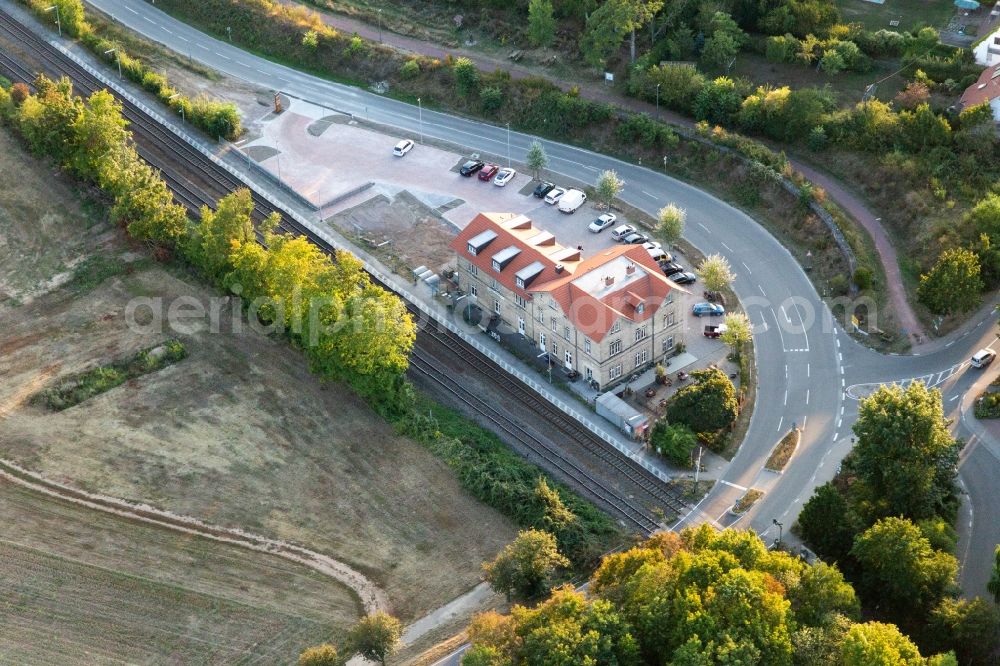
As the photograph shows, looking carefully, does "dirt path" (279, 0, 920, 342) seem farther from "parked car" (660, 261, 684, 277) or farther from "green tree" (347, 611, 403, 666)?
"green tree" (347, 611, 403, 666)

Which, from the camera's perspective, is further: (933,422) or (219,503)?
(219,503)

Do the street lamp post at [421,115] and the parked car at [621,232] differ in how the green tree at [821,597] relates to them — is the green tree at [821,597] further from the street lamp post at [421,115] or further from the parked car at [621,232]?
the street lamp post at [421,115]

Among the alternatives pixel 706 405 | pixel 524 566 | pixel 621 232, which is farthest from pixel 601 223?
pixel 524 566

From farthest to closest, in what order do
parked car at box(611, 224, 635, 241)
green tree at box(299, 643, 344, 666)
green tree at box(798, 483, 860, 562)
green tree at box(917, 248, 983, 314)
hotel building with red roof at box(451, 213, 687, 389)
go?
1. parked car at box(611, 224, 635, 241)
2. hotel building with red roof at box(451, 213, 687, 389)
3. green tree at box(917, 248, 983, 314)
4. green tree at box(798, 483, 860, 562)
5. green tree at box(299, 643, 344, 666)

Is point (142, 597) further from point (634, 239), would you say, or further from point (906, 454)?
point (634, 239)

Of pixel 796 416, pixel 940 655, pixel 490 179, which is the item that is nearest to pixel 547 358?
pixel 796 416

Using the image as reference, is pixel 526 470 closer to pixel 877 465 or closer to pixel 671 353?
pixel 671 353

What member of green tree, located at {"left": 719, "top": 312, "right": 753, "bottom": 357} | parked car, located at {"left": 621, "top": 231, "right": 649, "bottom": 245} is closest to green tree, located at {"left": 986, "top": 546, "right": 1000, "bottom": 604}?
green tree, located at {"left": 719, "top": 312, "right": 753, "bottom": 357}
